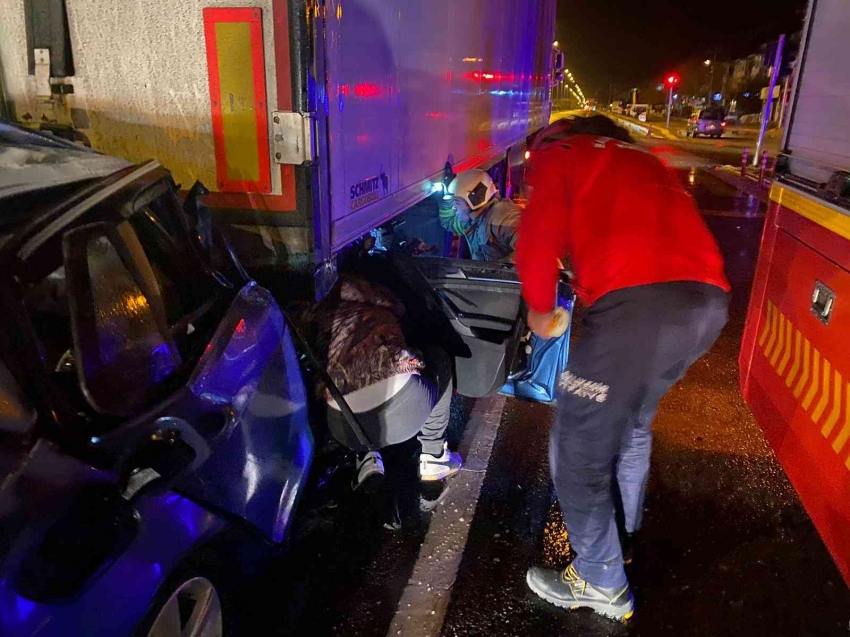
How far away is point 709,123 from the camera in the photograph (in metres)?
31.3

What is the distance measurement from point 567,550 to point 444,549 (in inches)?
21.8

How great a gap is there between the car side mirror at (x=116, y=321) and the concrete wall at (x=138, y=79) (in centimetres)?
99

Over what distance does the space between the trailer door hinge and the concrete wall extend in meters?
0.08

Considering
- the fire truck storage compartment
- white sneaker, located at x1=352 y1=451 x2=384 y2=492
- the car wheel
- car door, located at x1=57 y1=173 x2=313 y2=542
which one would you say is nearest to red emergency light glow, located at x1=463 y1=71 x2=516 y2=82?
the fire truck storage compartment

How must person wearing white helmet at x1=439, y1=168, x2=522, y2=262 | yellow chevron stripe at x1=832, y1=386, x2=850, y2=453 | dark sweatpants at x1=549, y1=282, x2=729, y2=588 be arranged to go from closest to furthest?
dark sweatpants at x1=549, y1=282, x2=729, y2=588, yellow chevron stripe at x1=832, y1=386, x2=850, y2=453, person wearing white helmet at x1=439, y1=168, x2=522, y2=262

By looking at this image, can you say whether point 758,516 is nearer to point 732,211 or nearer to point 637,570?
point 637,570

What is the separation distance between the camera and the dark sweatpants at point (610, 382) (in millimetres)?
2080

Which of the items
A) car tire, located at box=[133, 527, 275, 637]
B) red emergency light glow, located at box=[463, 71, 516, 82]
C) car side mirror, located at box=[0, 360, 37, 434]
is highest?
red emergency light glow, located at box=[463, 71, 516, 82]

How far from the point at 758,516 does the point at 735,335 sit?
2.61 meters

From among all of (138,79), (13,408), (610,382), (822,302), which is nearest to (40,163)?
(138,79)

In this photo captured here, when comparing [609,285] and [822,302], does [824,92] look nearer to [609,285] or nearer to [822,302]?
[822,302]

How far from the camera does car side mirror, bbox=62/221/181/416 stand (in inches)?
61.6

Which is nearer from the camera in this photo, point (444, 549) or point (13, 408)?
point (13, 408)

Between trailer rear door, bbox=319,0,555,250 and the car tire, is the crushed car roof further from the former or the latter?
the car tire
